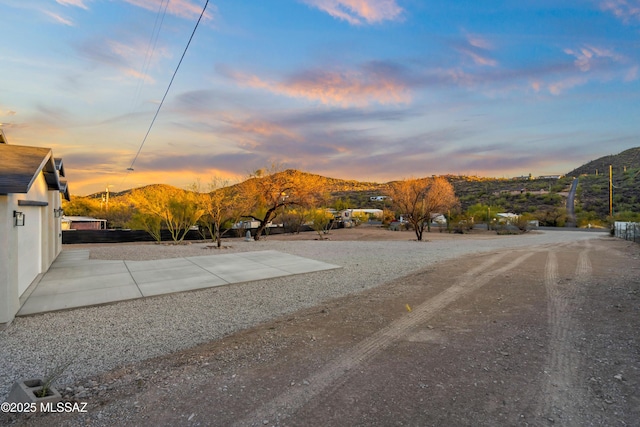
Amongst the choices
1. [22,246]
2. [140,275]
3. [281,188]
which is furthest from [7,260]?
[281,188]

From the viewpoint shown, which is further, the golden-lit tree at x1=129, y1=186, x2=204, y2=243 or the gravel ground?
the golden-lit tree at x1=129, y1=186, x2=204, y2=243

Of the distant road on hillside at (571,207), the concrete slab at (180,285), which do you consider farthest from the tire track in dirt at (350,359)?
the distant road on hillside at (571,207)

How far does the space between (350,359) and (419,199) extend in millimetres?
25698

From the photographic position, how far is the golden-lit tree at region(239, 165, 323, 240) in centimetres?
2473

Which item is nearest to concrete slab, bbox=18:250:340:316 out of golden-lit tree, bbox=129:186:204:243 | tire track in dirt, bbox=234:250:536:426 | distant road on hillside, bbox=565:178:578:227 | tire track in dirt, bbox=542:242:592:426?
tire track in dirt, bbox=234:250:536:426

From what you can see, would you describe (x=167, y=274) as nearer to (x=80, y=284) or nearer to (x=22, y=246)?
(x=80, y=284)

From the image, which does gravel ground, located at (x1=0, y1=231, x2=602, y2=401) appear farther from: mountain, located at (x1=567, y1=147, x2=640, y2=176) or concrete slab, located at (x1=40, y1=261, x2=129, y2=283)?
mountain, located at (x1=567, y1=147, x2=640, y2=176)

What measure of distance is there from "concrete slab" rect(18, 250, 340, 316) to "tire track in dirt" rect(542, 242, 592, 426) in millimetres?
6775

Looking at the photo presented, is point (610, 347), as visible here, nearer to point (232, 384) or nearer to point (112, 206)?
point (232, 384)

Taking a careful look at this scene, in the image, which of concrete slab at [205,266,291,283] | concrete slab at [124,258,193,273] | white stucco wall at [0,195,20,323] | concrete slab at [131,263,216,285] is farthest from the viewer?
concrete slab at [124,258,193,273]

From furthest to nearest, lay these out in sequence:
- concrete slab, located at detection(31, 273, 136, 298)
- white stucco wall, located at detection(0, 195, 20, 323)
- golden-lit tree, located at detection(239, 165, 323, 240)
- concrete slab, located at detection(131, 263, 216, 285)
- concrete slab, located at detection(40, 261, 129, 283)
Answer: golden-lit tree, located at detection(239, 165, 323, 240), concrete slab, located at detection(40, 261, 129, 283), concrete slab, located at detection(131, 263, 216, 285), concrete slab, located at detection(31, 273, 136, 298), white stucco wall, located at detection(0, 195, 20, 323)

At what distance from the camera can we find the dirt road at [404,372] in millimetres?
3314

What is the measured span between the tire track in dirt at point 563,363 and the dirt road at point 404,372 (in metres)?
0.02

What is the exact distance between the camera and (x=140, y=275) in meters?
10.3
